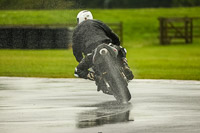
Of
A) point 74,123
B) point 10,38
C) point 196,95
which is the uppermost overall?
point 74,123

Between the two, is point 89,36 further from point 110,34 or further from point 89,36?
point 110,34

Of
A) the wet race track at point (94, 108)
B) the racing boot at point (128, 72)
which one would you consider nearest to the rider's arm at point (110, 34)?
the racing boot at point (128, 72)

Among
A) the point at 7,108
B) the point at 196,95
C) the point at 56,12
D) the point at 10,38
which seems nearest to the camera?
the point at 7,108

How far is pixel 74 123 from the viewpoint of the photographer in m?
9.54

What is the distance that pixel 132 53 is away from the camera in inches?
1453

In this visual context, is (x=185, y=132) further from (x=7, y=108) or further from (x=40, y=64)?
(x=40, y=64)

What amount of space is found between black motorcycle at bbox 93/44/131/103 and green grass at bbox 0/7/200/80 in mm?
6911

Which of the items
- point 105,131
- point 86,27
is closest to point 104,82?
point 86,27

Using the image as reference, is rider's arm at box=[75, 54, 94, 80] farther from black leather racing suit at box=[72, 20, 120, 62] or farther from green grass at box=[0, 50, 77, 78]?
green grass at box=[0, 50, 77, 78]

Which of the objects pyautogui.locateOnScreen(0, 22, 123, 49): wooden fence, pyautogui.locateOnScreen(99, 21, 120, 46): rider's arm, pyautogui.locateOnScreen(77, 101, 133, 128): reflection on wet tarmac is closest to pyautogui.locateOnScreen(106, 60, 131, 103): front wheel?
pyautogui.locateOnScreen(77, 101, 133, 128): reflection on wet tarmac

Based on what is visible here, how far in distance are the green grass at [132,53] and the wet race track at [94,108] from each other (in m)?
3.76

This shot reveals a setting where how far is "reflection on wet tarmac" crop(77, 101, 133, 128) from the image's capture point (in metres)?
9.55

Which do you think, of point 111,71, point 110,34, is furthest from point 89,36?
point 111,71

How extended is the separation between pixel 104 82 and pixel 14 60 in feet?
53.7
